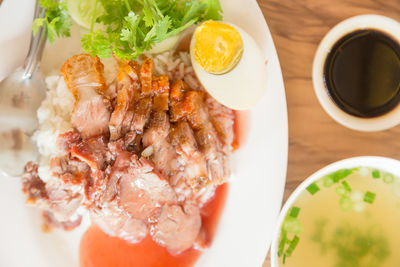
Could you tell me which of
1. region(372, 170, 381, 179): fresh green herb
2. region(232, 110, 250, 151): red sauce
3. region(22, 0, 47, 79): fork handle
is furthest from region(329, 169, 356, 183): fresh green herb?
region(22, 0, 47, 79): fork handle

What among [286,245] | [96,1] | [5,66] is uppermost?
[96,1]

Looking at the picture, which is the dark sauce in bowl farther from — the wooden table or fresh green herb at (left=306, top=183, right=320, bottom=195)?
fresh green herb at (left=306, top=183, right=320, bottom=195)

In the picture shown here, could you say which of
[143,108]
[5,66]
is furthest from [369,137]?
[5,66]

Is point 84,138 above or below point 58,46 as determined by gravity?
below

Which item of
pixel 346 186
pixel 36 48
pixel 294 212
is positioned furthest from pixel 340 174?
pixel 36 48

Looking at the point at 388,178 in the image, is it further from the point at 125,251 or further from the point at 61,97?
the point at 61,97

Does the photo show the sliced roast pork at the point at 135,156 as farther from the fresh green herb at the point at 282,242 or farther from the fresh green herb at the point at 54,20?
the fresh green herb at the point at 282,242

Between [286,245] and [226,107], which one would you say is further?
[226,107]

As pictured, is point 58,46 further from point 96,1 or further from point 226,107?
point 226,107
